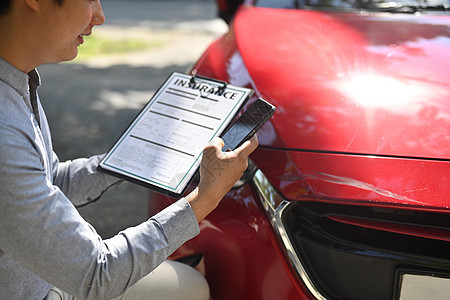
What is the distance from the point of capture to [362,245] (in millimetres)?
1417

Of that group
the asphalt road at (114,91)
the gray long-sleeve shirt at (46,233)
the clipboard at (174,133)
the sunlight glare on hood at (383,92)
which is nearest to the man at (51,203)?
the gray long-sleeve shirt at (46,233)

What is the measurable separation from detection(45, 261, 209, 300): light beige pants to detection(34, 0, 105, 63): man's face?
72cm

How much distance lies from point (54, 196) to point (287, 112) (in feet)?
2.48

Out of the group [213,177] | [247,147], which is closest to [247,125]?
[247,147]

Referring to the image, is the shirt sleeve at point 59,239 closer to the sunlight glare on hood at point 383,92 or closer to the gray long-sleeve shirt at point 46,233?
the gray long-sleeve shirt at point 46,233

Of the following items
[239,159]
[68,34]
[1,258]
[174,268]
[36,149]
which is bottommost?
[174,268]

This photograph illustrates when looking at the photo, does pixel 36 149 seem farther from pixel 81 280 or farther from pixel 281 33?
pixel 281 33

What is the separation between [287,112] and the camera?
164 cm

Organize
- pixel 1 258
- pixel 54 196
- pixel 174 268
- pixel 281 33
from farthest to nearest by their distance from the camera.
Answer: pixel 281 33, pixel 174 268, pixel 1 258, pixel 54 196

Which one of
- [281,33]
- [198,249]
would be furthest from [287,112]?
[281,33]

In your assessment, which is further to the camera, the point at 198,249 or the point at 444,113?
the point at 198,249

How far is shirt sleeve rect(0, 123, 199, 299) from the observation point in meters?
1.09

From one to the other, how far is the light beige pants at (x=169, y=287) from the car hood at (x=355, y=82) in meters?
0.47

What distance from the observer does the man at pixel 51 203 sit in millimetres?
1103
